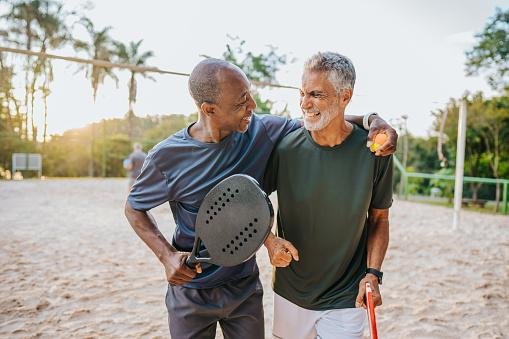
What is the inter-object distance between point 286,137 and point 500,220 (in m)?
13.3

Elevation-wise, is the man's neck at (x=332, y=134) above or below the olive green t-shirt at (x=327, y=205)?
above

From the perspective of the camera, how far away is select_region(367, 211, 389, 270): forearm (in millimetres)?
2145

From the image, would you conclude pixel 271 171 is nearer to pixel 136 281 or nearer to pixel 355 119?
pixel 355 119

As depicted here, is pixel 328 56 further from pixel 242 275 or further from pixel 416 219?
pixel 416 219

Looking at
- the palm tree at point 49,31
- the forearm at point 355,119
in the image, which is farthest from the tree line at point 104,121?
the forearm at point 355,119

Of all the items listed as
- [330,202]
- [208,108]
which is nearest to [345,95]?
[330,202]

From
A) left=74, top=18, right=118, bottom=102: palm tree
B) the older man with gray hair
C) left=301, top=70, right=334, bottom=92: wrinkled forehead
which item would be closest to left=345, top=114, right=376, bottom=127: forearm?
the older man with gray hair

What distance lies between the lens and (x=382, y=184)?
7.01ft

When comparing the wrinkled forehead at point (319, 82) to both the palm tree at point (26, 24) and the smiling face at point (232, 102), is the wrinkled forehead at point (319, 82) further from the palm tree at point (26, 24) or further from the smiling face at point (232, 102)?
the palm tree at point (26, 24)

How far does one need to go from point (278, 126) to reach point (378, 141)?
486 mm

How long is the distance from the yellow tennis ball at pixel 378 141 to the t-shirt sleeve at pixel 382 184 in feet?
0.29

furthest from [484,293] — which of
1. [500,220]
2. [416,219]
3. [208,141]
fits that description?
[500,220]

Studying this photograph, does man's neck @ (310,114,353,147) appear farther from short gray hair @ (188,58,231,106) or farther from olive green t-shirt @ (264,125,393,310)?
short gray hair @ (188,58,231,106)

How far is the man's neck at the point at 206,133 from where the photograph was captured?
1943 mm
